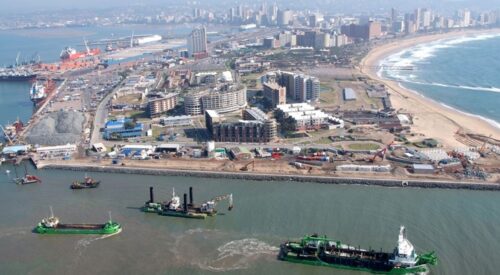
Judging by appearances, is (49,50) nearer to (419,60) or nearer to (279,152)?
(419,60)

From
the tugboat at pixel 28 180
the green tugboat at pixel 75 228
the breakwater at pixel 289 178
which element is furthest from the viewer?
the tugboat at pixel 28 180

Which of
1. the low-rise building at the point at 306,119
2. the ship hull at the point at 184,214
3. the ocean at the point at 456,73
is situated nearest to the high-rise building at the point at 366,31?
the ocean at the point at 456,73

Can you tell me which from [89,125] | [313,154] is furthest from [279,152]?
[89,125]

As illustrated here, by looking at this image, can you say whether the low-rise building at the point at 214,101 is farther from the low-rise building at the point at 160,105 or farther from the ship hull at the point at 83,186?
the ship hull at the point at 83,186

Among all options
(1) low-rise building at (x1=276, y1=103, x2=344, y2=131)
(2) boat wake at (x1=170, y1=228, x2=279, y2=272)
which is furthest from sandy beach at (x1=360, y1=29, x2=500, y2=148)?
(2) boat wake at (x1=170, y1=228, x2=279, y2=272)

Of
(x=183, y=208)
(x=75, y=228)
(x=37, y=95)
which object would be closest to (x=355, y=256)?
(x=183, y=208)

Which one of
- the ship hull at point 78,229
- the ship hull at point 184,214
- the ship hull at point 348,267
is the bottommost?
the ship hull at point 348,267
